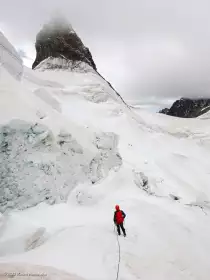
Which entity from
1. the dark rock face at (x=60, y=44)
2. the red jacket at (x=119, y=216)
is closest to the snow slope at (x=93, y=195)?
the red jacket at (x=119, y=216)

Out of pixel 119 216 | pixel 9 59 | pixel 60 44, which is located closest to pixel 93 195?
pixel 119 216

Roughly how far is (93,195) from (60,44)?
37527 mm

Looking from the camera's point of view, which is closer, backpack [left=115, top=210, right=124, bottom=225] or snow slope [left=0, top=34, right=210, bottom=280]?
snow slope [left=0, top=34, right=210, bottom=280]

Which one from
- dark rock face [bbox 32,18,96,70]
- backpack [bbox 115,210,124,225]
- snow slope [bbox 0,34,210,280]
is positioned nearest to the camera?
snow slope [bbox 0,34,210,280]

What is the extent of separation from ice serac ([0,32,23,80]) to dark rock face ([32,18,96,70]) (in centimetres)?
2040

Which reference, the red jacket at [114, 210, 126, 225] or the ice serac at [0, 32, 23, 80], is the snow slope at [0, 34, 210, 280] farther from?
the red jacket at [114, 210, 126, 225]

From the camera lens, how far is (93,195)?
17.4m

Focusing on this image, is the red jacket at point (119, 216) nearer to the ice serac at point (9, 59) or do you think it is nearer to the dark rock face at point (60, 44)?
the ice serac at point (9, 59)

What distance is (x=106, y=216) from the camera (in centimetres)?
1514

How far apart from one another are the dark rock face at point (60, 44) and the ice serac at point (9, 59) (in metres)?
20.4

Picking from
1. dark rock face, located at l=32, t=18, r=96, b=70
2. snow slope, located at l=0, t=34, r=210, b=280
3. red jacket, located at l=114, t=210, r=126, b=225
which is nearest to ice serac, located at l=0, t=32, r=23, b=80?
snow slope, located at l=0, t=34, r=210, b=280

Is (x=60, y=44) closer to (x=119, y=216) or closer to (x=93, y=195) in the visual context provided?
(x=93, y=195)

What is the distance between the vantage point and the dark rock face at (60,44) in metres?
47.5

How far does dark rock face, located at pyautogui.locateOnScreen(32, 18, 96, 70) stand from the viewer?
47.5m
